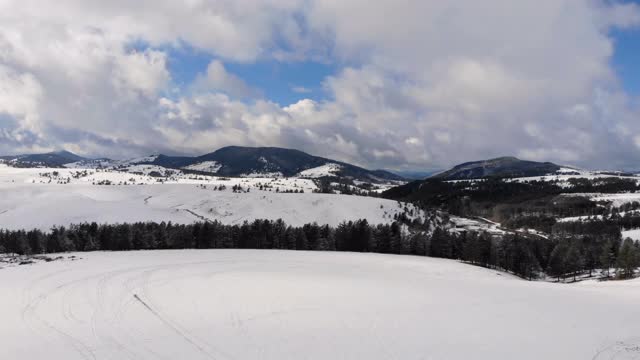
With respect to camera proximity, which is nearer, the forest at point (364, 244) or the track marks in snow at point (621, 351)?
the track marks in snow at point (621, 351)

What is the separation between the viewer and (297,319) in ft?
124

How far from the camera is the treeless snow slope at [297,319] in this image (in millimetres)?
29938

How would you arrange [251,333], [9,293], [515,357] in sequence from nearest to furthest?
[515,357] < [251,333] < [9,293]

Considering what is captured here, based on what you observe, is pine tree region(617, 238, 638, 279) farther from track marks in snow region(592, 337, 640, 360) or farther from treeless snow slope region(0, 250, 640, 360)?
track marks in snow region(592, 337, 640, 360)

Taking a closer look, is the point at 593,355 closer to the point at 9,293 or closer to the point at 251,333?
the point at 251,333

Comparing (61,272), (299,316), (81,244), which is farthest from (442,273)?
(81,244)

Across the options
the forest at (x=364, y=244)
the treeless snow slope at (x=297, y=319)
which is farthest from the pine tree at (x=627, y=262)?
the treeless snow slope at (x=297, y=319)

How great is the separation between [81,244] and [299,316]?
402ft

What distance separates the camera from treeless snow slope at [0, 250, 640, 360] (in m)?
29.9

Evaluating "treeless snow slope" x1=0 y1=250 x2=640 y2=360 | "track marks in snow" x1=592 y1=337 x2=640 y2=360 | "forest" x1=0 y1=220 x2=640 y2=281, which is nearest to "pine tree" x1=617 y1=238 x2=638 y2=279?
"forest" x1=0 y1=220 x2=640 y2=281

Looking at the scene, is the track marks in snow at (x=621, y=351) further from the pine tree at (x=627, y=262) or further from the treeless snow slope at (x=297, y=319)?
the pine tree at (x=627, y=262)

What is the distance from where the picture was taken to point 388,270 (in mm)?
85438

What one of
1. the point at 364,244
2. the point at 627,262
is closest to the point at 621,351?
the point at 627,262

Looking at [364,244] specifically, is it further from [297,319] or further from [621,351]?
[621,351]
